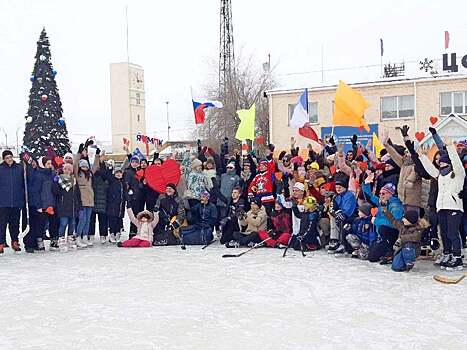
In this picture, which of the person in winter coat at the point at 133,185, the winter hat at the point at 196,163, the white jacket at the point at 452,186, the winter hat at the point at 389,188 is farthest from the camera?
the winter hat at the point at 196,163

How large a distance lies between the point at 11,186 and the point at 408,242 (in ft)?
20.8

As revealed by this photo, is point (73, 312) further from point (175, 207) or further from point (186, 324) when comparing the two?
point (175, 207)

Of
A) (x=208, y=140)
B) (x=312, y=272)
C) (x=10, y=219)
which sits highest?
(x=208, y=140)

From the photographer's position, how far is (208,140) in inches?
1312

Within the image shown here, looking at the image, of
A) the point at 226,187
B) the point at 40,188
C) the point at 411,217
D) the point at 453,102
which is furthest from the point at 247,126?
the point at 453,102

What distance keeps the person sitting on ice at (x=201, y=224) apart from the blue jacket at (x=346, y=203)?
8.21ft

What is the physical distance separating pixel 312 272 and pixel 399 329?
2.49 m

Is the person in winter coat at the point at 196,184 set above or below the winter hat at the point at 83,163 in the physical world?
below

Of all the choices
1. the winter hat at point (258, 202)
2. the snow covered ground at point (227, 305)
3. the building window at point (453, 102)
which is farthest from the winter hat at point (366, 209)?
the building window at point (453, 102)

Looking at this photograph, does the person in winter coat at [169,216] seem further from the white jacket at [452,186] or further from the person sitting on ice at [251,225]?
the white jacket at [452,186]

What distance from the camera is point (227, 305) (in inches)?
217

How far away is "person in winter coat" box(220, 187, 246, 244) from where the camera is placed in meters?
9.62

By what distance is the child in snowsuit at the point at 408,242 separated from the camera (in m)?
7.05

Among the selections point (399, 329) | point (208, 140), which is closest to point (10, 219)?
point (399, 329)
